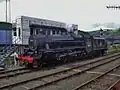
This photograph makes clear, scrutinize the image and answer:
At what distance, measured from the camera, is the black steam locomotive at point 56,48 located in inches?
622

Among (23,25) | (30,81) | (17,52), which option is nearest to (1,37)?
(23,25)

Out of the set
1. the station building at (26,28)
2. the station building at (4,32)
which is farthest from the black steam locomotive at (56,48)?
the station building at (4,32)

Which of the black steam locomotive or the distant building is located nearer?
the black steam locomotive

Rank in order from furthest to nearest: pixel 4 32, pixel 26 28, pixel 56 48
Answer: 1. pixel 4 32
2. pixel 26 28
3. pixel 56 48

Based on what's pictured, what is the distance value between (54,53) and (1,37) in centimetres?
838

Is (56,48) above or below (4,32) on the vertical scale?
below

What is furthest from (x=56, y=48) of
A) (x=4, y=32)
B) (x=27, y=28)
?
(x=4, y=32)

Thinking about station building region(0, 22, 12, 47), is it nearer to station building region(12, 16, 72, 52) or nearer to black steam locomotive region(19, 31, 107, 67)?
station building region(12, 16, 72, 52)

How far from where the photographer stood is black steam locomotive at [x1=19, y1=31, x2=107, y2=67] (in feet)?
51.9

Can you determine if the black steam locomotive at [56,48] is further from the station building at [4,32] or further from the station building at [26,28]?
the station building at [4,32]

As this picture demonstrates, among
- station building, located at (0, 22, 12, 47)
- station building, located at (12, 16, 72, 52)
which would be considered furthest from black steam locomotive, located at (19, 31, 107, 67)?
station building, located at (0, 22, 12, 47)

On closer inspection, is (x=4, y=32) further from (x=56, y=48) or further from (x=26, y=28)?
A: (x=56, y=48)

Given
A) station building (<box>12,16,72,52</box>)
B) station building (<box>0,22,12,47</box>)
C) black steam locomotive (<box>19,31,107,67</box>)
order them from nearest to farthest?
black steam locomotive (<box>19,31,107,67</box>)
station building (<box>12,16,72,52</box>)
station building (<box>0,22,12,47</box>)

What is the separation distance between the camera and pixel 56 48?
1744 centimetres
